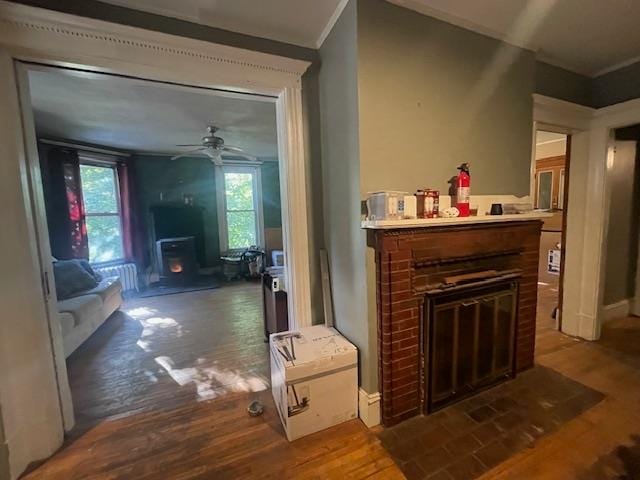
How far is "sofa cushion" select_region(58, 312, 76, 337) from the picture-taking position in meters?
2.69

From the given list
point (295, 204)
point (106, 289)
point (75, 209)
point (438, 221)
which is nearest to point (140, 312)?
point (106, 289)

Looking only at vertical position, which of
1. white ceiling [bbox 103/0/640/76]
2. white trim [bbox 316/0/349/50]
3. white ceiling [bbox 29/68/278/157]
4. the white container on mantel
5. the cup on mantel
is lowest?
the white container on mantel

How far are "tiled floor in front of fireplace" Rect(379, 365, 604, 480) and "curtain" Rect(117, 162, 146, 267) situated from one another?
535 cm

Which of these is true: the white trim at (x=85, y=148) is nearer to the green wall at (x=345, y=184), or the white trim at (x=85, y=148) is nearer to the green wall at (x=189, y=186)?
the green wall at (x=189, y=186)

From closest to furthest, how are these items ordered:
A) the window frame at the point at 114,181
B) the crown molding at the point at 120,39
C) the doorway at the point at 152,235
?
the crown molding at the point at 120,39 → the doorway at the point at 152,235 → the window frame at the point at 114,181

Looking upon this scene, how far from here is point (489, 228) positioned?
195cm

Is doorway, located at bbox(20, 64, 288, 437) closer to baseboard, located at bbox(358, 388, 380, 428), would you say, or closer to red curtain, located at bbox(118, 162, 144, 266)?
red curtain, located at bbox(118, 162, 144, 266)

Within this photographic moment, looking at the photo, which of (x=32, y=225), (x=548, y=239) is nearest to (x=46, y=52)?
(x=32, y=225)

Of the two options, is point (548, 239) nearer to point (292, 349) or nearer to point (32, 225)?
point (292, 349)

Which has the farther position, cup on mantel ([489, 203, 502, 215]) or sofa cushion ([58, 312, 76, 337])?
sofa cushion ([58, 312, 76, 337])

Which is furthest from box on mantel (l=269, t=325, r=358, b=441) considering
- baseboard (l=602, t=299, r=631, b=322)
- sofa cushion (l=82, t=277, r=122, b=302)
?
baseboard (l=602, t=299, r=631, b=322)

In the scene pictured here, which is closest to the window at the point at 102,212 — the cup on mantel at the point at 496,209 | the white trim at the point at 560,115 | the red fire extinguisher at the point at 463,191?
the red fire extinguisher at the point at 463,191

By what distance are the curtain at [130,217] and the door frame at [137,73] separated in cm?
394

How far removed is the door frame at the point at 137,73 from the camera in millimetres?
1521
